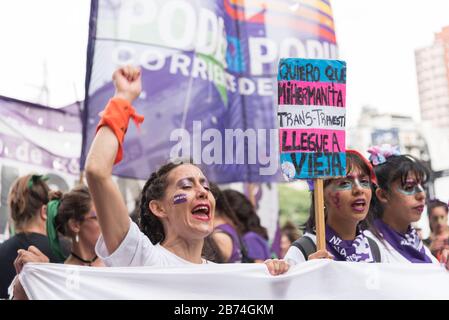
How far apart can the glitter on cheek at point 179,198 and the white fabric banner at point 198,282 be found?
1.03 ft

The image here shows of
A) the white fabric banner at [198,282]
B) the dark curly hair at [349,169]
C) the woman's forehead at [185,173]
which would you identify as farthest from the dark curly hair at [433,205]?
the woman's forehead at [185,173]

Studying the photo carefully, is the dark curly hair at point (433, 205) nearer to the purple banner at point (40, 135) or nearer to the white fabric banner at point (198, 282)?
the purple banner at point (40, 135)

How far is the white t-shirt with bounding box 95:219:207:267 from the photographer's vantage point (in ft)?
8.91

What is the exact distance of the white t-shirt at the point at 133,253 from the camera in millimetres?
2715

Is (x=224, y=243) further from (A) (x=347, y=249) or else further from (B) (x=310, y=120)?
(B) (x=310, y=120)

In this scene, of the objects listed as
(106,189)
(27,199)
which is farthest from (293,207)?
(106,189)

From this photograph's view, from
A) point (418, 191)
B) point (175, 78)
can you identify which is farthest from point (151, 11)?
point (418, 191)

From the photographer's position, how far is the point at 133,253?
108 inches

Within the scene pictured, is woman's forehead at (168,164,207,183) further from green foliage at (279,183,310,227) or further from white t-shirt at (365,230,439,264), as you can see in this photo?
green foliage at (279,183,310,227)

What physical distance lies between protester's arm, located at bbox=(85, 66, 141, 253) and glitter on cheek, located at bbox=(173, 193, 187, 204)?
1.09 ft

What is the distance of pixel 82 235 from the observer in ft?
13.2

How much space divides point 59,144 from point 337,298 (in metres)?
3.32

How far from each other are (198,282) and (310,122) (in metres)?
0.88

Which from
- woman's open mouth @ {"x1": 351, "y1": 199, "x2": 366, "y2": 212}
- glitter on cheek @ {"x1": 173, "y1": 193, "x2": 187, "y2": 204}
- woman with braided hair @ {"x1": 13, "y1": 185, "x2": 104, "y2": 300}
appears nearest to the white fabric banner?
glitter on cheek @ {"x1": 173, "y1": 193, "x2": 187, "y2": 204}
